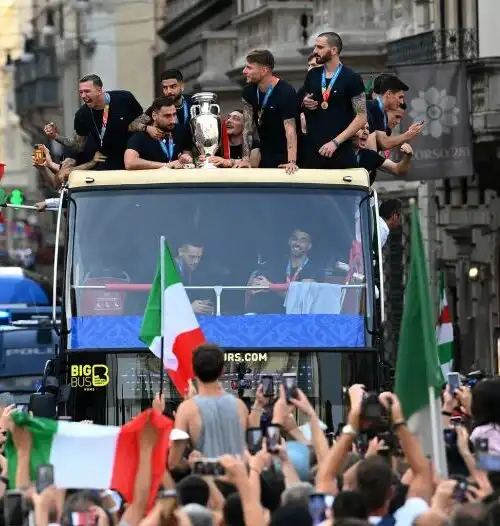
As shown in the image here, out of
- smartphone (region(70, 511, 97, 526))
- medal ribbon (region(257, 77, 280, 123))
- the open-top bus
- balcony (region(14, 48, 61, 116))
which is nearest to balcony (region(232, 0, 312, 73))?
medal ribbon (region(257, 77, 280, 123))

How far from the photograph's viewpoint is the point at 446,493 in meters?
10.1

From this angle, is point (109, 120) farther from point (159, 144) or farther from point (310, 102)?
point (310, 102)

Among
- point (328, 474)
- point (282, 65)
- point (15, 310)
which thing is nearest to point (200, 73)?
point (282, 65)

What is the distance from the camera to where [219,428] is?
41.4 ft

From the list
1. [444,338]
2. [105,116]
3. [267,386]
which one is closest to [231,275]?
[105,116]

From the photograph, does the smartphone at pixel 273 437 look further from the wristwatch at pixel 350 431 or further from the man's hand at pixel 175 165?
the man's hand at pixel 175 165

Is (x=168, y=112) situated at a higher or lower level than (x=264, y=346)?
higher

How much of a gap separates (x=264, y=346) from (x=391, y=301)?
12.6 meters

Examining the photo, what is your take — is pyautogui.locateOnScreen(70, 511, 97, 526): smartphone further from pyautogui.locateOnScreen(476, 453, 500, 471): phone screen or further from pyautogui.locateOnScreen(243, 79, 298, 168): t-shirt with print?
pyautogui.locateOnScreen(243, 79, 298, 168): t-shirt with print

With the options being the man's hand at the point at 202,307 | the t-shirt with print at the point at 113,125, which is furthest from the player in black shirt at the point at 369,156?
the man's hand at the point at 202,307

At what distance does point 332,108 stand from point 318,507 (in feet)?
26.2

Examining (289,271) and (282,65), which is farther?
(282,65)

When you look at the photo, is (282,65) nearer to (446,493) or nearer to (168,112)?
(168,112)

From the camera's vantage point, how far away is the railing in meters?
33.4
